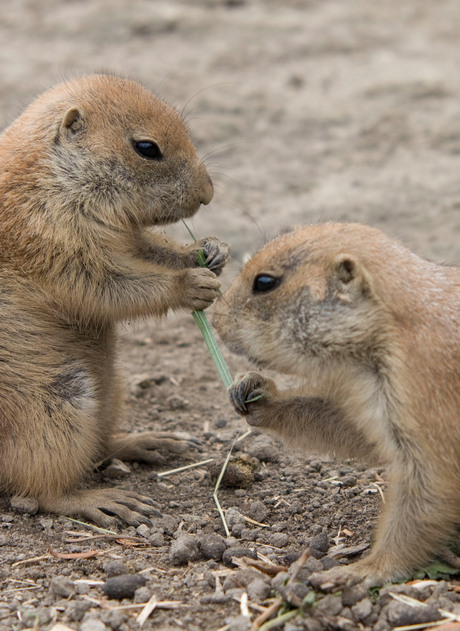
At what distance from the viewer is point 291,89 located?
11422 millimetres

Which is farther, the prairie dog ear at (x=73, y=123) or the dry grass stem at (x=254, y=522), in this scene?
the prairie dog ear at (x=73, y=123)

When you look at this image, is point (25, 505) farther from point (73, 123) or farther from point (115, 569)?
point (73, 123)

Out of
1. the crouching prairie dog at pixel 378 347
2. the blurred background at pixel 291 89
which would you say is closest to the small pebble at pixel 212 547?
the crouching prairie dog at pixel 378 347

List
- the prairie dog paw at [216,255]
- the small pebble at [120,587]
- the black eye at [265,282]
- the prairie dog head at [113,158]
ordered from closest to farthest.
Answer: the small pebble at [120,587] < the black eye at [265,282] < the prairie dog head at [113,158] < the prairie dog paw at [216,255]

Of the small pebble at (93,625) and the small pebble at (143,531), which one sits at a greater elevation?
the small pebble at (143,531)

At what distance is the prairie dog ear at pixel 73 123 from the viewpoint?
4.92 meters

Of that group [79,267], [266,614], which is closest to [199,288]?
[79,267]

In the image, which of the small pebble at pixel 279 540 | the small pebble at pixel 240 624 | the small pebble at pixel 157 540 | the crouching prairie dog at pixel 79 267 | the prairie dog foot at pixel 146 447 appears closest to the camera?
the small pebble at pixel 240 624

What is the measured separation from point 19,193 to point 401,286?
229 cm

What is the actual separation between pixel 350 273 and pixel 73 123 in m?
2.09

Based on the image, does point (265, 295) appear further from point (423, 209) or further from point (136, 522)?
point (423, 209)

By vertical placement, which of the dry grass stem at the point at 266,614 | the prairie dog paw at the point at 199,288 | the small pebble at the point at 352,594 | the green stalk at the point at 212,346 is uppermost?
the prairie dog paw at the point at 199,288

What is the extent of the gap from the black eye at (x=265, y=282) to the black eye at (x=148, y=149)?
127 centimetres

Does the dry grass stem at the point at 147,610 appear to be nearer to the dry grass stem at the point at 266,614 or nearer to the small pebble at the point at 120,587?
the small pebble at the point at 120,587
